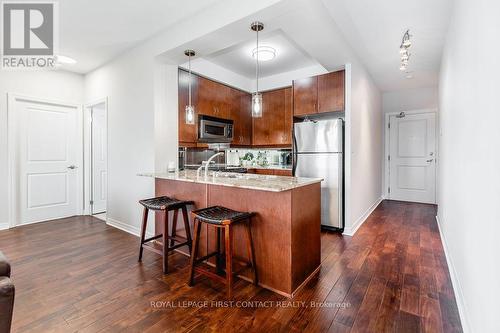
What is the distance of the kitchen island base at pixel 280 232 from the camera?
2020 mm

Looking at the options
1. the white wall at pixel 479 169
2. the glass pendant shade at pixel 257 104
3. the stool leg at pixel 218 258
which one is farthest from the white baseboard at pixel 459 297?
the glass pendant shade at pixel 257 104

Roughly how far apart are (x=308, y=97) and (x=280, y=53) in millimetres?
830

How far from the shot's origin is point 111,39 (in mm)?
3324

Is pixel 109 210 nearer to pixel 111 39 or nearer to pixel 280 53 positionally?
pixel 111 39

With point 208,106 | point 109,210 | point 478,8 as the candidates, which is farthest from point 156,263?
point 478,8

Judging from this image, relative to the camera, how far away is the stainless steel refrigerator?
3633 mm

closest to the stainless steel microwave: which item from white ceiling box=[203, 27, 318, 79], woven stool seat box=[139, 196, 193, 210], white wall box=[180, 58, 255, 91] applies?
white wall box=[180, 58, 255, 91]

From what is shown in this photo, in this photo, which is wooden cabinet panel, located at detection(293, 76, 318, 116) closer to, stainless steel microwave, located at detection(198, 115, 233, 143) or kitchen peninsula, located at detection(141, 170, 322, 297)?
stainless steel microwave, located at detection(198, 115, 233, 143)

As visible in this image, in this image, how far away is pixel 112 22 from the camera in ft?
9.53

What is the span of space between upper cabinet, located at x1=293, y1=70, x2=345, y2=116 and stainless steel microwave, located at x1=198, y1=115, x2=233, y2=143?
1255 mm

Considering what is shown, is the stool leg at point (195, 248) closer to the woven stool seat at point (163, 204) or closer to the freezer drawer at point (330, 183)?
the woven stool seat at point (163, 204)

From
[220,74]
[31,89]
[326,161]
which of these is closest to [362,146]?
[326,161]

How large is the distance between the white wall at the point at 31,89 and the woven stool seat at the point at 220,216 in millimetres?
3656

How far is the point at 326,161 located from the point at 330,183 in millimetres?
336
